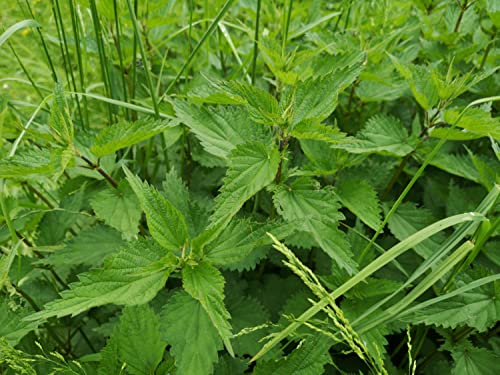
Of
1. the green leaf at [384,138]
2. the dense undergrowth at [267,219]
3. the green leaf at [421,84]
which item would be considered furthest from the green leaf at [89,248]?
the green leaf at [421,84]

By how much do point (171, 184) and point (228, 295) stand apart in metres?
0.32

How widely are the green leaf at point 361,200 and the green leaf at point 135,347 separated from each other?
17.5 inches

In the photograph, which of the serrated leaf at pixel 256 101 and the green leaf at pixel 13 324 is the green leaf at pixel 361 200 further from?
the green leaf at pixel 13 324

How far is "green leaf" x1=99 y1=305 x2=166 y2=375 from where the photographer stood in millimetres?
799

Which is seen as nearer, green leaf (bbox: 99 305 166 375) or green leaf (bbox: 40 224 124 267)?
green leaf (bbox: 99 305 166 375)

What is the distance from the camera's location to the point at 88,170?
0.93 meters

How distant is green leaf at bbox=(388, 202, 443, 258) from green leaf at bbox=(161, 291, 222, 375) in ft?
1.60

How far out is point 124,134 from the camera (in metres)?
0.85

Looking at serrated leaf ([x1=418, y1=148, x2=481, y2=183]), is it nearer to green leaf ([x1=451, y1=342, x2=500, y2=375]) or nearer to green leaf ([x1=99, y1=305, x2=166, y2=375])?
green leaf ([x1=451, y1=342, x2=500, y2=375])

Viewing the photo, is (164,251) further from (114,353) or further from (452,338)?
(452,338)

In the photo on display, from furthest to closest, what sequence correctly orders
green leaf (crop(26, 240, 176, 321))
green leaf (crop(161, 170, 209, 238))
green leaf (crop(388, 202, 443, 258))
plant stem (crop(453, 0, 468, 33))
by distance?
plant stem (crop(453, 0, 468, 33)), green leaf (crop(388, 202, 443, 258)), green leaf (crop(161, 170, 209, 238)), green leaf (crop(26, 240, 176, 321))

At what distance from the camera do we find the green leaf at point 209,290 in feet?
2.15

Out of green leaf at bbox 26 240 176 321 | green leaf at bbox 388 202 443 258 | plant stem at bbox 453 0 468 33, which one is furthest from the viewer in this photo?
plant stem at bbox 453 0 468 33

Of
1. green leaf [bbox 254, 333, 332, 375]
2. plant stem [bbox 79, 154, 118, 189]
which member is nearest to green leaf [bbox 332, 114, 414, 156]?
green leaf [bbox 254, 333, 332, 375]
